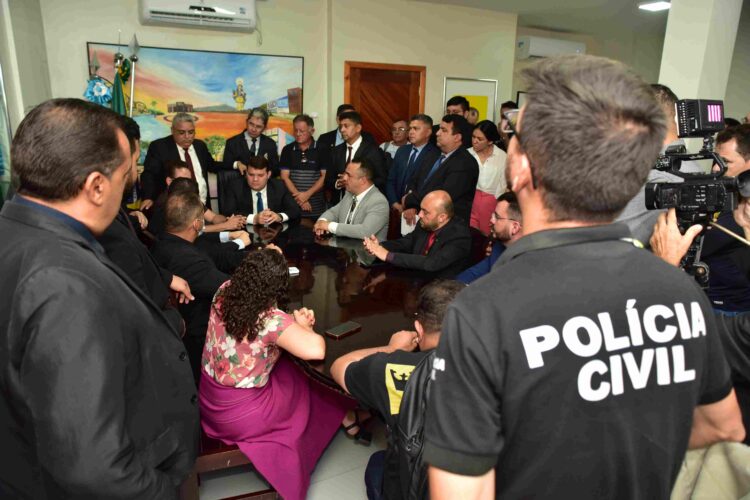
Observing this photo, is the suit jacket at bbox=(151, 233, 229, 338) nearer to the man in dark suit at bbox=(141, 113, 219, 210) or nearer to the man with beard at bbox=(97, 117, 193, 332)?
the man with beard at bbox=(97, 117, 193, 332)

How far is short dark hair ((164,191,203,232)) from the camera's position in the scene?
2.58m

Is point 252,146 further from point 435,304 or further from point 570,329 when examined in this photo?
point 570,329

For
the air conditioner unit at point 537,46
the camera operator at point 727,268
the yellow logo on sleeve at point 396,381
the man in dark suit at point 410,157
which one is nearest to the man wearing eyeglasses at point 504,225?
the camera operator at point 727,268

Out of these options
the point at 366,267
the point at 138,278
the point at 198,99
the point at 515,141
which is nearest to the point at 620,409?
the point at 515,141

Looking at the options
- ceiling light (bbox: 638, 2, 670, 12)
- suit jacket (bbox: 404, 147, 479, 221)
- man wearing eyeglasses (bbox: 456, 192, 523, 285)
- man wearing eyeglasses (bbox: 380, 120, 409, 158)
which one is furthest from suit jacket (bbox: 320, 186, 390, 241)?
ceiling light (bbox: 638, 2, 670, 12)

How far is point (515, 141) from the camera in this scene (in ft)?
2.59

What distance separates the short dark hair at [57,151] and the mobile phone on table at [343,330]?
115 centimetres

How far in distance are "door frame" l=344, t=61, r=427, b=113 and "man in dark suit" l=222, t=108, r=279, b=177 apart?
1.44 meters

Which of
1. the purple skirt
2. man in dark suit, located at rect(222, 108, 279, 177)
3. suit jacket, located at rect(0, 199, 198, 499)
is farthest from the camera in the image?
man in dark suit, located at rect(222, 108, 279, 177)

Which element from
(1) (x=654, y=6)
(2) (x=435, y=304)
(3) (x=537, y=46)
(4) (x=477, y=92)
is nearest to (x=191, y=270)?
(2) (x=435, y=304)

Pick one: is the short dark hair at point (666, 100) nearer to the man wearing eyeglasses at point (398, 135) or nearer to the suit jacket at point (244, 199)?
the suit jacket at point (244, 199)

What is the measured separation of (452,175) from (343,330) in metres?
2.19

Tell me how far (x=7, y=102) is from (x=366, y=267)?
2.79 m

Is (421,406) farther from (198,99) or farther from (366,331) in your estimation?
(198,99)
